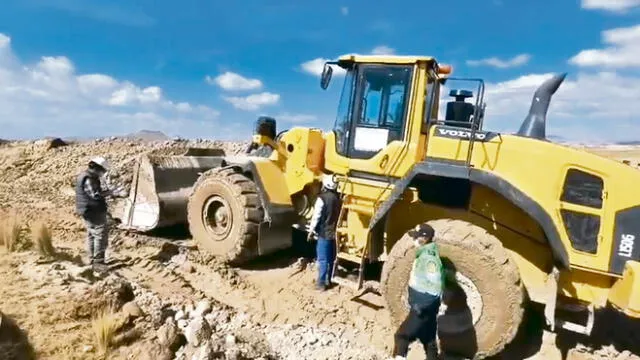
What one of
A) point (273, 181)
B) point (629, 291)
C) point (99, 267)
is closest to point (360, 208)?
point (273, 181)

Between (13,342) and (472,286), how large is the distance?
12.9ft

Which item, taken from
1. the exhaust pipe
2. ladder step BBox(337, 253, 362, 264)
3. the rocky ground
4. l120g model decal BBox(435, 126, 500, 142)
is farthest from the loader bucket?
the exhaust pipe

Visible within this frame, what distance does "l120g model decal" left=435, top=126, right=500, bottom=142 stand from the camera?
208 inches

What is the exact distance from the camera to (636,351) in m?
5.30

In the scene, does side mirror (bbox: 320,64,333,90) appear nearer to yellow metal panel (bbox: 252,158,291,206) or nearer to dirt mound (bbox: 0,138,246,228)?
yellow metal panel (bbox: 252,158,291,206)

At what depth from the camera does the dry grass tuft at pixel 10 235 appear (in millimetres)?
5629

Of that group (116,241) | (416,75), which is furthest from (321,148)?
(116,241)

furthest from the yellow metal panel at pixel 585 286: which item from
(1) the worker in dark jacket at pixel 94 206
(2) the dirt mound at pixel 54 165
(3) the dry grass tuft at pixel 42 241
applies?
(2) the dirt mound at pixel 54 165

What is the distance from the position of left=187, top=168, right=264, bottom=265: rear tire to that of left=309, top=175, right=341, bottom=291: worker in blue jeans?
96 cm

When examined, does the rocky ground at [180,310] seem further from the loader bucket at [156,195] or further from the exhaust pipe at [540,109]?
the exhaust pipe at [540,109]

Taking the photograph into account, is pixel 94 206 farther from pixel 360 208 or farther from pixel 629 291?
pixel 629 291

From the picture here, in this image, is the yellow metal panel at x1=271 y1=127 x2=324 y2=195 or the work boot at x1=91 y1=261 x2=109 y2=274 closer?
the work boot at x1=91 y1=261 x2=109 y2=274

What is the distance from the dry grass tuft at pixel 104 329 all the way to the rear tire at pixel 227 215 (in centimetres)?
274

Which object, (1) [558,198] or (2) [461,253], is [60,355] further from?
(1) [558,198]
